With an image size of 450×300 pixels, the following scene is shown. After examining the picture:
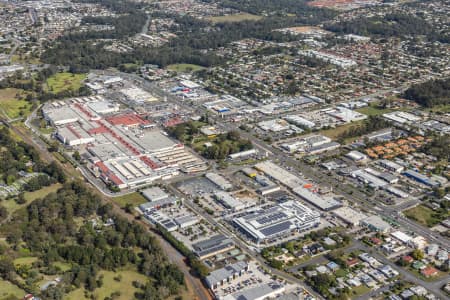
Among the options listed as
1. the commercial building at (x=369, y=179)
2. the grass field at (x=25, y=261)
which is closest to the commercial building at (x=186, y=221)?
the grass field at (x=25, y=261)

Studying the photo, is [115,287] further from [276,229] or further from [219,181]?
[219,181]

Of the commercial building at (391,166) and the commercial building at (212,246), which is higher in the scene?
the commercial building at (212,246)

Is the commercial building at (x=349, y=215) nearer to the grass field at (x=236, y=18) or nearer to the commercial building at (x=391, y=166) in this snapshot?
the commercial building at (x=391, y=166)

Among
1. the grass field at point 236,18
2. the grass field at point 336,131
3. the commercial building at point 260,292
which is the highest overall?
the commercial building at point 260,292

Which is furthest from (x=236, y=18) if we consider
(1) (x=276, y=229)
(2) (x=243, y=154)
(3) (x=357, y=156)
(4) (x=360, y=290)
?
(4) (x=360, y=290)

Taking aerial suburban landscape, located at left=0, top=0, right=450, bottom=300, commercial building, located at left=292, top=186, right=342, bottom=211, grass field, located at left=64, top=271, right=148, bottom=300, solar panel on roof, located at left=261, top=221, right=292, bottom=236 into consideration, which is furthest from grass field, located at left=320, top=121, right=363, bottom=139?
grass field, located at left=64, top=271, right=148, bottom=300

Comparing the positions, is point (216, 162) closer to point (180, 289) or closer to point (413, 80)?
point (180, 289)
